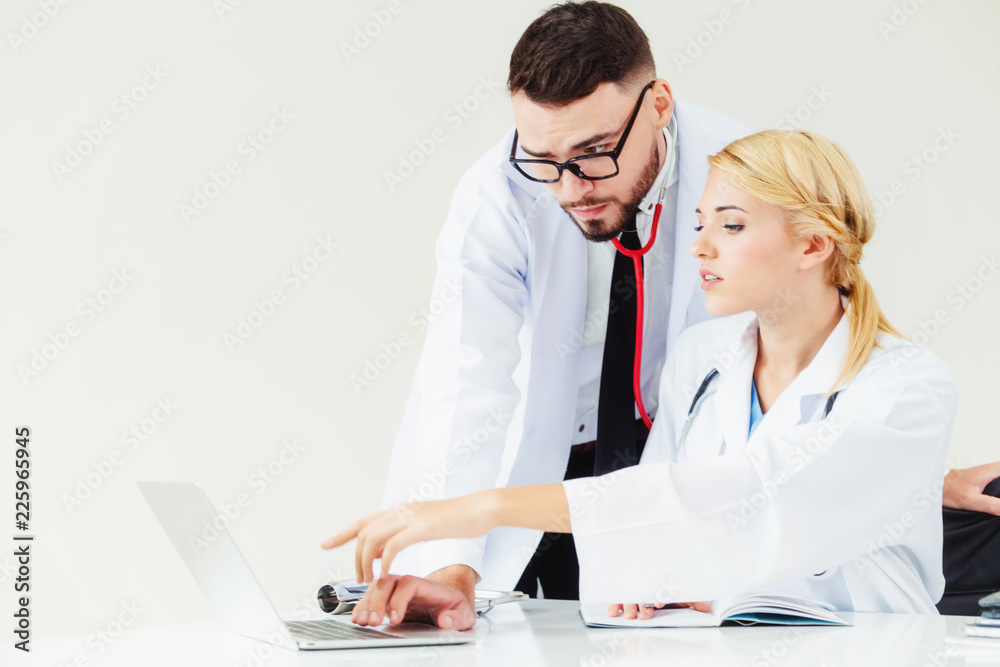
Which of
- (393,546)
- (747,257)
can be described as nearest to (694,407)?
(747,257)

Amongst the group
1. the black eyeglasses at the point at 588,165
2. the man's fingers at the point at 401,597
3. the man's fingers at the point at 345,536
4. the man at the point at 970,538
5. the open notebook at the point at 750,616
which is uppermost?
the black eyeglasses at the point at 588,165

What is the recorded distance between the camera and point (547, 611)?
4.33 ft

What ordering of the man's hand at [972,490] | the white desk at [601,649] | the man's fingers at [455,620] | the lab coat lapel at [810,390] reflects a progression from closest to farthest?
the white desk at [601,649]
the man's fingers at [455,620]
the lab coat lapel at [810,390]
the man's hand at [972,490]

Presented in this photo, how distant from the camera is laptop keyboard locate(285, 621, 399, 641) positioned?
3.21ft

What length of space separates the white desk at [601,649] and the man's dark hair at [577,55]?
958 mm

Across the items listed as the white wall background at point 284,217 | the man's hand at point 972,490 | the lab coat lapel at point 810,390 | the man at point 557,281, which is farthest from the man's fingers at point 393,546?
the white wall background at point 284,217

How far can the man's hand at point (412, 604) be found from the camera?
1102 millimetres

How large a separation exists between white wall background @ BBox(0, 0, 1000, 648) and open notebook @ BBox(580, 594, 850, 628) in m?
2.45

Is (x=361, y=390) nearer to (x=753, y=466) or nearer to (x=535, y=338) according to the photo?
(x=535, y=338)

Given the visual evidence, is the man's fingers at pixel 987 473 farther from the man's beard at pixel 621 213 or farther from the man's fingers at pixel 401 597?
the man's fingers at pixel 401 597

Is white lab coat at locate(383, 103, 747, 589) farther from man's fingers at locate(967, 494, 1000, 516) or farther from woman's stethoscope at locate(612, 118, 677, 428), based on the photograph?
man's fingers at locate(967, 494, 1000, 516)

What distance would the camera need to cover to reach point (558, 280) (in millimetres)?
1847

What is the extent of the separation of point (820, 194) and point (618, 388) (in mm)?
556

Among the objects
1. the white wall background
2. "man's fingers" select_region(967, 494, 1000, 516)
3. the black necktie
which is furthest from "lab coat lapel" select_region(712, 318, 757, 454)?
the white wall background
